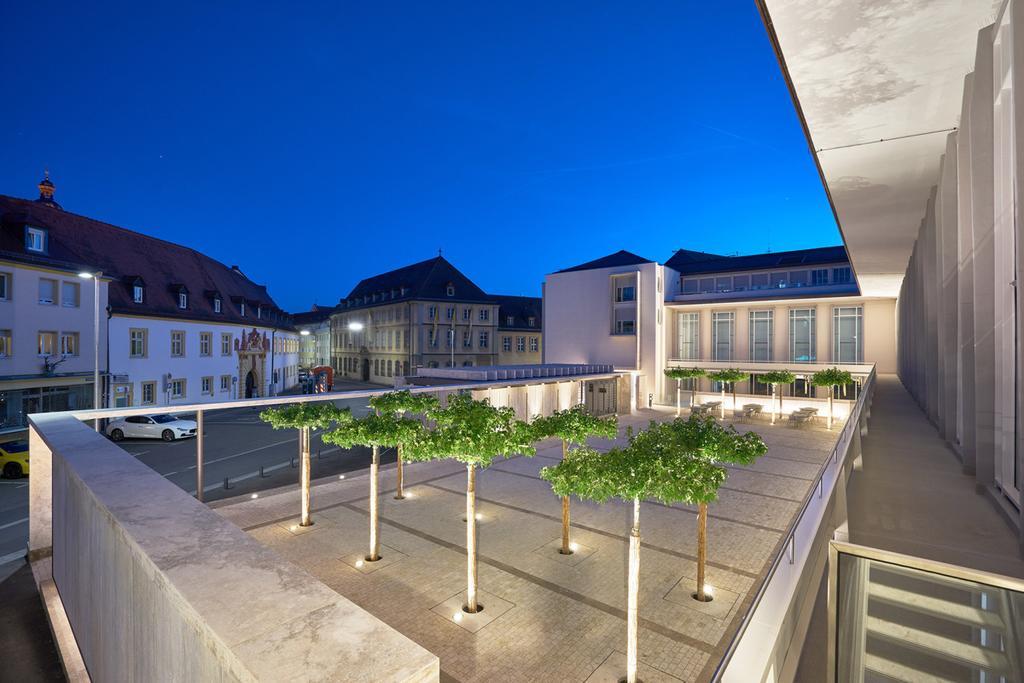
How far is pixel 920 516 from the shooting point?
17.4 feet

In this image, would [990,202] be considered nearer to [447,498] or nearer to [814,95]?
[814,95]

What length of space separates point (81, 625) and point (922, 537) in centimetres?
728

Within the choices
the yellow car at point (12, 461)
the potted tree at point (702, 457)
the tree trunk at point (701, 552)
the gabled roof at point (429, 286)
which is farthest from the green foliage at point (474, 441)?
the gabled roof at point (429, 286)

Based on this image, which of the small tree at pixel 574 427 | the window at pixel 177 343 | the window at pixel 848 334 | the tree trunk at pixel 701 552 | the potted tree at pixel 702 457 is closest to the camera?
the potted tree at pixel 702 457

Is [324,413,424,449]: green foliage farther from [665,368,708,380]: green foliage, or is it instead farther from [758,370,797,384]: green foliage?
[758,370,797,384]: green foliage

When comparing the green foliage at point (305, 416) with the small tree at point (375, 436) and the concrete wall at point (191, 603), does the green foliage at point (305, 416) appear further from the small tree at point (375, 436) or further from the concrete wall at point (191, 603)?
the concrete wall at point (191, 603)

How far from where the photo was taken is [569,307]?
40.4 metres

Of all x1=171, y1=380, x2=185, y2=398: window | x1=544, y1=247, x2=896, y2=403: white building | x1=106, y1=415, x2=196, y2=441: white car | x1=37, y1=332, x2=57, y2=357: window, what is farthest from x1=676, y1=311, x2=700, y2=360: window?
x1=37, y1=332, x2=57, y2=357: window

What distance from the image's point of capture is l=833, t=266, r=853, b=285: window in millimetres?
40750

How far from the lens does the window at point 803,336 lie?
3566cm

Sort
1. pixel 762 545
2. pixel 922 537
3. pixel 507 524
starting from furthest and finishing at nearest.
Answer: pixel 507 524, pixel 762 545, pixel 922 537

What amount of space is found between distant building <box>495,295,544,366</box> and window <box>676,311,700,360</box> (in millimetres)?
30086

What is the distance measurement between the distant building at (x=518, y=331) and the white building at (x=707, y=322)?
27276 millimetres

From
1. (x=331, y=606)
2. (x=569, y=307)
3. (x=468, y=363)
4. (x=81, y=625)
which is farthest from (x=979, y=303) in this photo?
(x=468, y=363)
